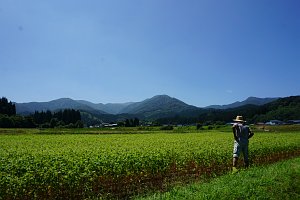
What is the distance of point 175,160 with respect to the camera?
1808 cm

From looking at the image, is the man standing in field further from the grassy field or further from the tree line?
the tree line

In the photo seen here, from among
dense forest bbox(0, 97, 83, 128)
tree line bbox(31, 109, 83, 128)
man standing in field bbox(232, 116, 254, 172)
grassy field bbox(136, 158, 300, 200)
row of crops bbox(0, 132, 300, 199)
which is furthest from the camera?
tree line bbox(31, 109, 83, 128)

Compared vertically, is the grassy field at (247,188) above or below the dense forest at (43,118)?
below

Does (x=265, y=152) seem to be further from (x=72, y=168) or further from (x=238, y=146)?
(x=72, y=168)

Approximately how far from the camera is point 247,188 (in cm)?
1249

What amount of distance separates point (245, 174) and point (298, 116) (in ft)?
502

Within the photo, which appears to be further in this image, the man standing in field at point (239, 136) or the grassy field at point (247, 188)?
the man standing in field at point (239, 136)

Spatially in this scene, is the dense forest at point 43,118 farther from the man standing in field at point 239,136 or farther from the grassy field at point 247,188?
the grassy field at point 247,188

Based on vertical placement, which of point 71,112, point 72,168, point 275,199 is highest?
point 71,112

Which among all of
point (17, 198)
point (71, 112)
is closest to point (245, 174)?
point (17, 198)

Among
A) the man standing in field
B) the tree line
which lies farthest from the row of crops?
the tree line

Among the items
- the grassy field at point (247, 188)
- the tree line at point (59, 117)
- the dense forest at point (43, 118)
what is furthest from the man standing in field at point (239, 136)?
the tree line at point (59, 117)

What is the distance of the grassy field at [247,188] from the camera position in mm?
11219

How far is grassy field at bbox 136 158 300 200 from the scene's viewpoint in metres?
11.2
